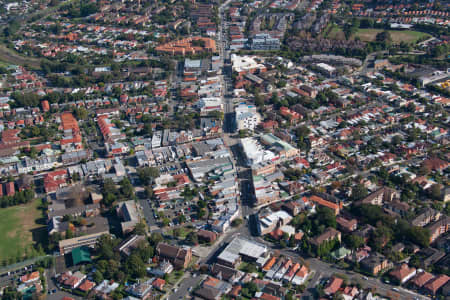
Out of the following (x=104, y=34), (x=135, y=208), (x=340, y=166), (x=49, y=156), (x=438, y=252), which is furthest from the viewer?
(x=104, y=34)

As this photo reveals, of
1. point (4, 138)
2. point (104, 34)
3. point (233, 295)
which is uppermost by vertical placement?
point (104, 34)

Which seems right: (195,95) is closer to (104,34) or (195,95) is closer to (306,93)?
(306,93)

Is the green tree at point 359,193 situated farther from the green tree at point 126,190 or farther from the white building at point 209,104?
the white building at point 209,104

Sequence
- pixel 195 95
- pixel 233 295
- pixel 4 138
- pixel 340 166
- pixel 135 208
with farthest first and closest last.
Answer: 1. pixel 195 95
2. pixel 4 138
3. pixel 340 166
4. pixel 135 208
5. pixel 233 295

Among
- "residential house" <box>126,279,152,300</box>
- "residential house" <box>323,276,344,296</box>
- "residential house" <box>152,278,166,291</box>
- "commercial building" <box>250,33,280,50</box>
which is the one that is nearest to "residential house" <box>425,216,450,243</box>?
"residential house" <box>323,276,344,296</box>

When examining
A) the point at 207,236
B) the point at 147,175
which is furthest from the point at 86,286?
the point at 147,175

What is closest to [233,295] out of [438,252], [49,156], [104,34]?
[438,252]
